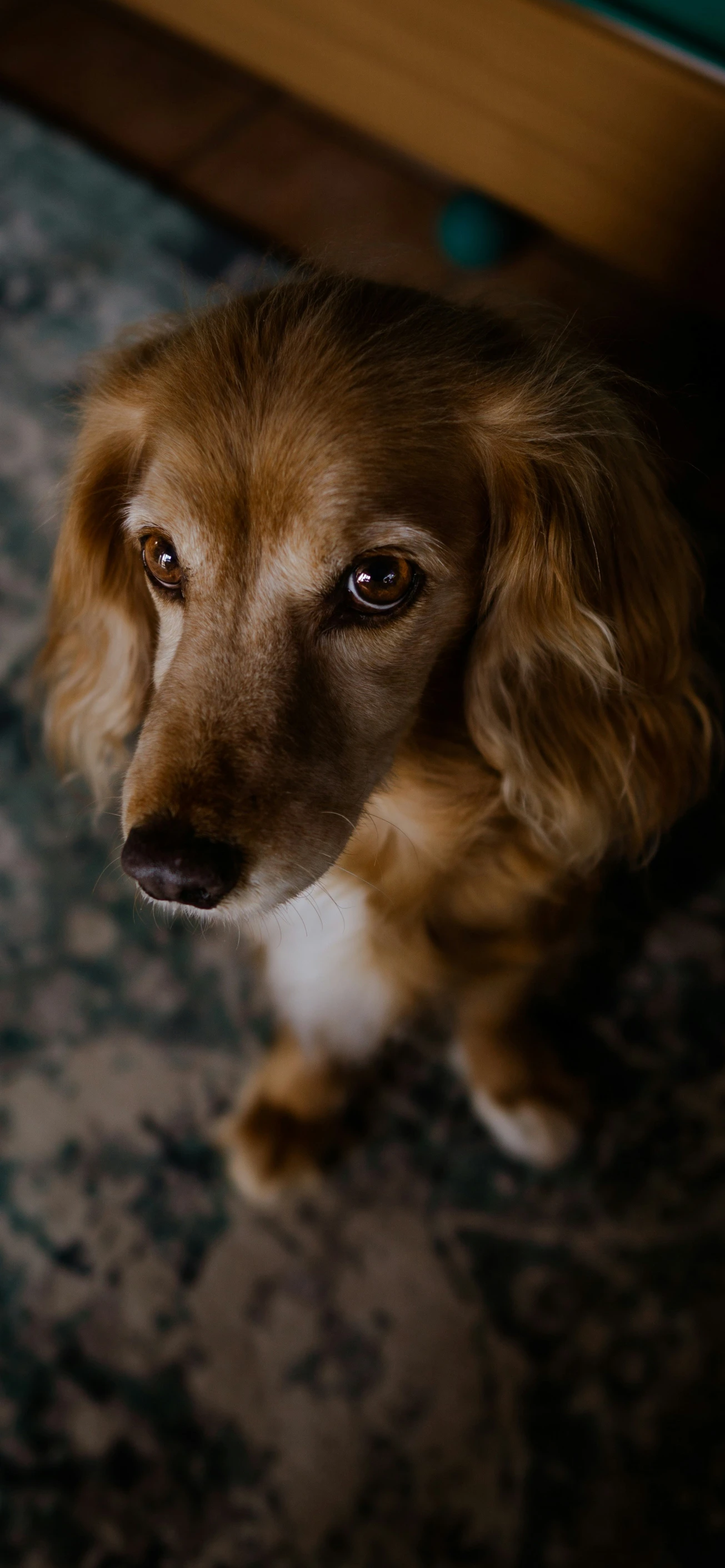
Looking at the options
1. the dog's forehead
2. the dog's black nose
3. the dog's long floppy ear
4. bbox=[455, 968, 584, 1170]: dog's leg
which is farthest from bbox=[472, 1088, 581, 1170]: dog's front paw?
the dog's forehead

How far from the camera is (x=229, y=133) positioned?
2.51 m

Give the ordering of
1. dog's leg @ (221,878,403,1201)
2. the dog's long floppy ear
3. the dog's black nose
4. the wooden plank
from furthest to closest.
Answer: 1. the wooden plank
2. dog's leg @ (221,878,403,1201)
3. the dog's long floppy ear
4. the dog's black nose

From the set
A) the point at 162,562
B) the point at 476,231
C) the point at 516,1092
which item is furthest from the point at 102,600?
the point at 476,231

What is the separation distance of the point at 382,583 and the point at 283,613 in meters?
0.10

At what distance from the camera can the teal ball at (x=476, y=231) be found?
227cm

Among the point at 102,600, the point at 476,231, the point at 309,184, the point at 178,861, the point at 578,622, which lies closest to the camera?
the point at 178,861

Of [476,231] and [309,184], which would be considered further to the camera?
[309,184]

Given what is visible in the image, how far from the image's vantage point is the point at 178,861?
2.96 feet

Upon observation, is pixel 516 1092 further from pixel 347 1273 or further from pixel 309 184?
pixel 309 184

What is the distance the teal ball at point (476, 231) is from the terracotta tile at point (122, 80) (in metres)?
0.69

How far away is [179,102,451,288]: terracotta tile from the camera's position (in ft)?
7.78

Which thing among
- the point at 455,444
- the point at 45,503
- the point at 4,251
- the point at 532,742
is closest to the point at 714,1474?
the point at 532,742

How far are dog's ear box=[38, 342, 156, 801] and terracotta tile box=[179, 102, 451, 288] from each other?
4.51 feet

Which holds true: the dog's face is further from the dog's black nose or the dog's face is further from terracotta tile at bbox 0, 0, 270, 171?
terracotta tile at bbox 0, 0, 270, 171
